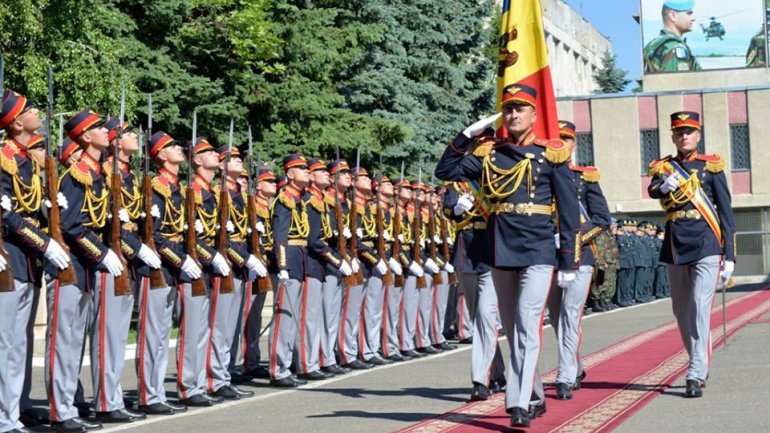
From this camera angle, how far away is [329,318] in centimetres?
1441

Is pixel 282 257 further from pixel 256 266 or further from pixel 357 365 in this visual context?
pixel 357 365

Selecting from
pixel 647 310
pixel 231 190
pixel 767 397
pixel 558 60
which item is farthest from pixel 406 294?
pixel 558 60

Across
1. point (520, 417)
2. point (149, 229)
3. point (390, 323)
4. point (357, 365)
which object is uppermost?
point (149, 229)

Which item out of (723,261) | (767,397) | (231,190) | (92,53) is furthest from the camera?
(92,53)

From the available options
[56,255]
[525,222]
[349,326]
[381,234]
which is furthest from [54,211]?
[381,234]

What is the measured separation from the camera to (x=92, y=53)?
22875 millimetres

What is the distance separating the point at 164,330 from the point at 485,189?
3013 millimetres

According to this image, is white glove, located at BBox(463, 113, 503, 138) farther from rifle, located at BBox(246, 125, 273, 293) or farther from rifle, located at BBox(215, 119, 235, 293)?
rifle, located at BBox(246, 125, 273, 293)

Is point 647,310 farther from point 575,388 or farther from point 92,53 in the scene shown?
point 575,388

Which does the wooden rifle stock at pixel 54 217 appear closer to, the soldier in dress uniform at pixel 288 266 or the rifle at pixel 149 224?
the rifle at pixel 149 224

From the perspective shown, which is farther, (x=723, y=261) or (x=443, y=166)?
(x=723, y=261)

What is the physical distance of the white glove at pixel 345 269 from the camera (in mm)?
14352

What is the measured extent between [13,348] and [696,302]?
5232 millimetres

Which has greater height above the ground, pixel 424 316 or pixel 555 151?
pixel 555 151
